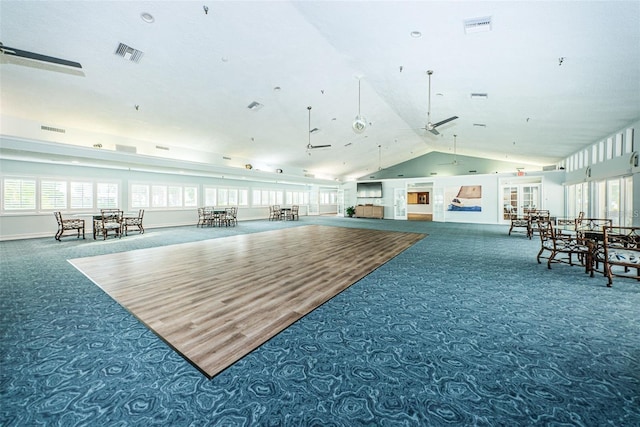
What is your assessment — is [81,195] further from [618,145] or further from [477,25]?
[618,145]

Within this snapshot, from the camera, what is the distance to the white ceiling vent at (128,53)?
480cm

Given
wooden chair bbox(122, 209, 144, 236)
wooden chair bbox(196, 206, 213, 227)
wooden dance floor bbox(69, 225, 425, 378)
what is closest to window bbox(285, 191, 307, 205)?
wooden chair bbox(196, 206, 213, 227)

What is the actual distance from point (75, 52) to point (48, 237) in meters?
6.44

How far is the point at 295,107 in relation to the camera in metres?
7.96

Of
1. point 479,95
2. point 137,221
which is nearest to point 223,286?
point 479,95

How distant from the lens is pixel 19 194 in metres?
7.74

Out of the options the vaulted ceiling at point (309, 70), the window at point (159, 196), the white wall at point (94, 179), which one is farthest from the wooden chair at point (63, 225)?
the window at point (159, 196)

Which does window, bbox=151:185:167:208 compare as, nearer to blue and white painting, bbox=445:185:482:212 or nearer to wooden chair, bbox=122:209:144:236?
wooden chair, bbox=122:209:144:236

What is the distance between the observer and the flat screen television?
1708 centimetres

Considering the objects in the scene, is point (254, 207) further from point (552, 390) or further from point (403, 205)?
point (552, 390)

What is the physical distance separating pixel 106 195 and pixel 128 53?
680cm

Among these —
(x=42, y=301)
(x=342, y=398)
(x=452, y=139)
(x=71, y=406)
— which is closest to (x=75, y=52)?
(x=42, y=301)

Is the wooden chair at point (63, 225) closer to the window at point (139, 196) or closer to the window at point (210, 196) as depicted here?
the window at point (139, 196)

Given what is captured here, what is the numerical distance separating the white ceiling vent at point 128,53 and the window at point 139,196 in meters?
6.70
